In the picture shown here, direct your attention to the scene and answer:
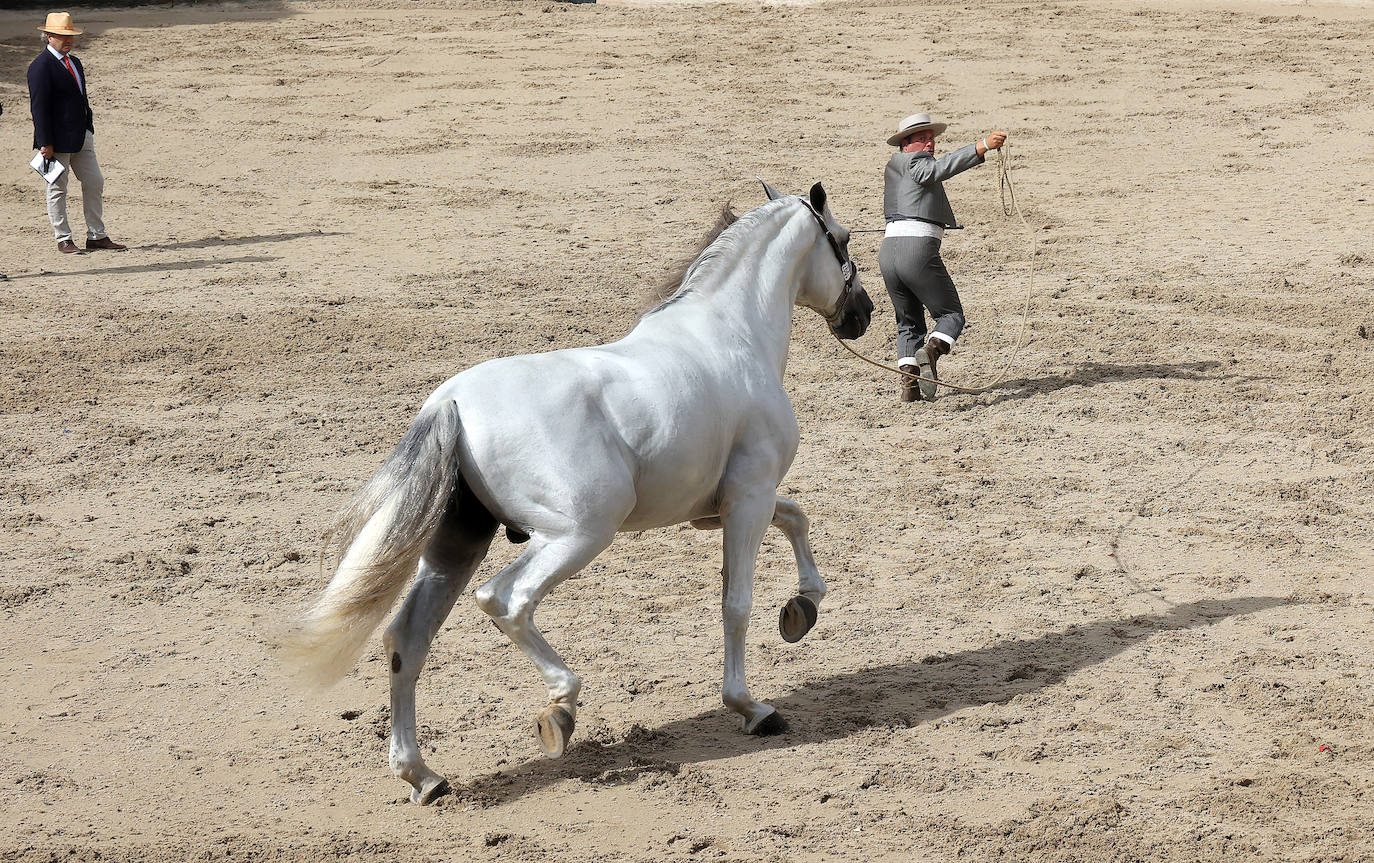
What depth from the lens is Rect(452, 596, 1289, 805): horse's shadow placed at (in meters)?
5.22

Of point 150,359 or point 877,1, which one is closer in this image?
point 150,359

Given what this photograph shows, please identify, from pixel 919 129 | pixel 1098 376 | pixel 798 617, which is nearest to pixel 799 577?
pixel 798 617

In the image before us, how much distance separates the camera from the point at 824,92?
17.5 m

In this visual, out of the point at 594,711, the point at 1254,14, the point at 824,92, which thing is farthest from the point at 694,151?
the point at 594,711

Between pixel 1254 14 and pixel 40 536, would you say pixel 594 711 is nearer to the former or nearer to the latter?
pixel 40 536

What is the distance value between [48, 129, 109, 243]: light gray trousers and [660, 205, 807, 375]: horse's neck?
9.33 meters

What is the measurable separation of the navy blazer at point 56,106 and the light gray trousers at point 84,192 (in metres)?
0.15

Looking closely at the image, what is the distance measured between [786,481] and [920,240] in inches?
85.3

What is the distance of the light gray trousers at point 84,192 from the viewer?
13125mm

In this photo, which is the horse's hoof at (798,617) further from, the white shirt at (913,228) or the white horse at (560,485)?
the white shirt at (913,228)

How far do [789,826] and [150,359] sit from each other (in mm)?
7339

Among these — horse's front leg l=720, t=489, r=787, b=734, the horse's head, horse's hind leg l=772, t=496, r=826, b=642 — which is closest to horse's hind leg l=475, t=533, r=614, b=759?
horse's front leg l=720, t=489, r=787, b=734

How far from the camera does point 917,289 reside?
9.66 meters

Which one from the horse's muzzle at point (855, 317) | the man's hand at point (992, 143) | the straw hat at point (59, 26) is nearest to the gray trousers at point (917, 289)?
the man's hand at point (992, 143)
